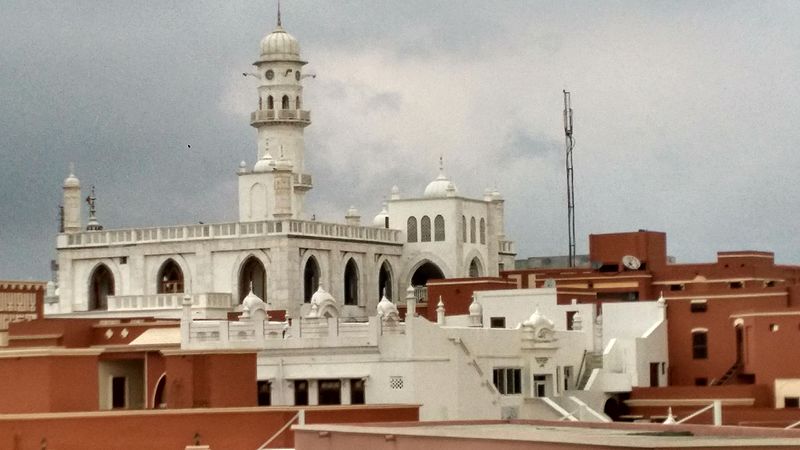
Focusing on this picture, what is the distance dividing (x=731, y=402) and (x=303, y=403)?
15.4 m

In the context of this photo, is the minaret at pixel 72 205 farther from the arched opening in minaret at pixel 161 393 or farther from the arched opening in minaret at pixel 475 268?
the arched opening in minaret at pixel 161 393

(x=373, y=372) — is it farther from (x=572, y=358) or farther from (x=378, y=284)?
(x=378, y=284)

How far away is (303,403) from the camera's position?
70.7 m

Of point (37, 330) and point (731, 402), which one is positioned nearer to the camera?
point (37, 330)

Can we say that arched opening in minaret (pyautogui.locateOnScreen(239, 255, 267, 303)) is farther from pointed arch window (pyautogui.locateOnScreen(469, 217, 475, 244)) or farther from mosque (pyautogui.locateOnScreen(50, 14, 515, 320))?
pointed arch window (pyautogui.locateOnScreen(469, 217, 475, 244))

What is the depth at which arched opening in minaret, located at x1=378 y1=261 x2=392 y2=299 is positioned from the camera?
109m

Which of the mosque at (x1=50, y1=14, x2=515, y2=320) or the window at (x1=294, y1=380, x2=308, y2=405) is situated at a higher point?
the mosque at (x1=50, y1=14, x2=515, y2=320)

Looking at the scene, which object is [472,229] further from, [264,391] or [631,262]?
[264,391]

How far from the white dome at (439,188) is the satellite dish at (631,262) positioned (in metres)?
17.1

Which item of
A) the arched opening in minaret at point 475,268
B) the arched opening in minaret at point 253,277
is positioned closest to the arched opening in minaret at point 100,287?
the arched opening in minaret at point 253,277

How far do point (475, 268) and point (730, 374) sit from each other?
3125cm

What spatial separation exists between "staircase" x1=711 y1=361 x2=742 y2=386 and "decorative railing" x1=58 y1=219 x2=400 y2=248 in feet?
85.6

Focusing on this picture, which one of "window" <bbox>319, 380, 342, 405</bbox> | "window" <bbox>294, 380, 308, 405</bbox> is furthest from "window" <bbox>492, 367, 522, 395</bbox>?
"window" <bbox>294, 380, 308, 405</bbox>

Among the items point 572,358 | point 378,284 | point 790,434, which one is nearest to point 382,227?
point 378,284
